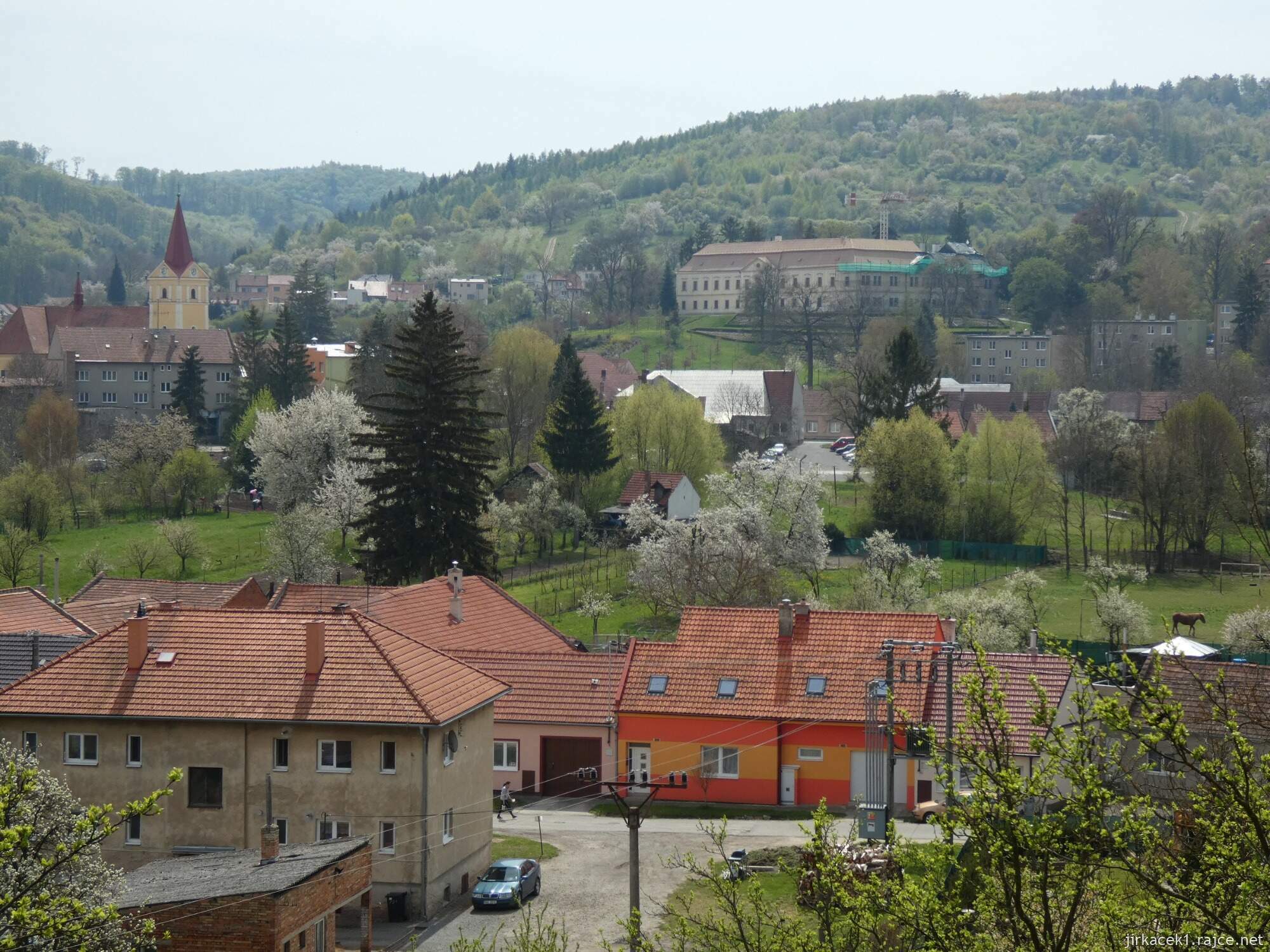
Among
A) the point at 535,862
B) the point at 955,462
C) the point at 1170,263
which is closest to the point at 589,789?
the point at 535,862

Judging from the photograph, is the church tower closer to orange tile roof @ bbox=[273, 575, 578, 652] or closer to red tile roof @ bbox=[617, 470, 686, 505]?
red tile roof @ bbox=[617, 470, 686, 505]

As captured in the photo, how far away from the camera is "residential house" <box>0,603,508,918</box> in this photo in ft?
84.9

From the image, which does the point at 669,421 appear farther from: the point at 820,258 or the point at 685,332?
the point at 820,258

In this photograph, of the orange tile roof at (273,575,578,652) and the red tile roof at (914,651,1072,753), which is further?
the orange tile roof at (273,575,578,652)

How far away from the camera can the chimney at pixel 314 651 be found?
88.8ft

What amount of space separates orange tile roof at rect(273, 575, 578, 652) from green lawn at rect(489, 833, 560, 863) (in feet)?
23.9

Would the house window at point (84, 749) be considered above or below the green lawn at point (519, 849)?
above

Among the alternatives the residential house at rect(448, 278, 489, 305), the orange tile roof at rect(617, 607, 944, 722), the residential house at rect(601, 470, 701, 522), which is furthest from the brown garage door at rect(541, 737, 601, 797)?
the residential house at rect(448, 278, 489, 305)

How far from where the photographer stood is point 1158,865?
10.0 metres

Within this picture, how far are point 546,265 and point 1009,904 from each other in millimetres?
168169

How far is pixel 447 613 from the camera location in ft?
125

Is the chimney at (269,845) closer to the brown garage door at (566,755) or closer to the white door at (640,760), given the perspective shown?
the brown garage door at (566,755)

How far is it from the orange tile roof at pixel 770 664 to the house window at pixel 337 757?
8.17 meters

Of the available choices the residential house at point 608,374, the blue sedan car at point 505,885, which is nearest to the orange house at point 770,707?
the blue sedan car at point 505,885
